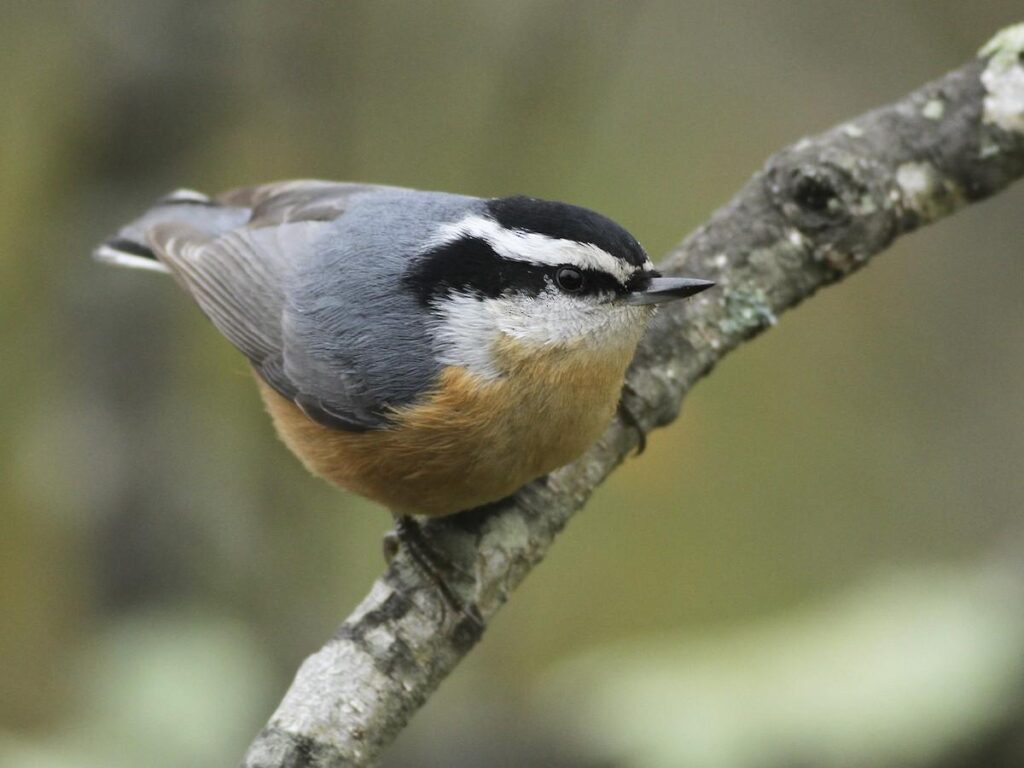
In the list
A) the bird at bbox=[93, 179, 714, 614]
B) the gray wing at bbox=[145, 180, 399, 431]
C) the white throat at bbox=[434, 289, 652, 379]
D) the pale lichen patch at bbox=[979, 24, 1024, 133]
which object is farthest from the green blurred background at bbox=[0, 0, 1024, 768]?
the pale lichen patch at bbox=[979, 24, 1024, 133]

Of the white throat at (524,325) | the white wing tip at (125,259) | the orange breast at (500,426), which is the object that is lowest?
the orange breast at (500,426)

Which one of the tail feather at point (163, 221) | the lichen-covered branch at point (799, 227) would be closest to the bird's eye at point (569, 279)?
the lichen-covered branch at point (799, 227)

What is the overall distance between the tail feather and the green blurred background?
41 cm

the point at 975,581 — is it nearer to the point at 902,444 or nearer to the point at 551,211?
the point at 551,211

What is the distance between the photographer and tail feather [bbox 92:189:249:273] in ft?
12.5

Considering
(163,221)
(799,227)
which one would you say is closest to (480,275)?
(799,227)

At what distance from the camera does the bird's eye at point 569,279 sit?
2697 millimetres

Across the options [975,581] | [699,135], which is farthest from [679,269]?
[699,135]

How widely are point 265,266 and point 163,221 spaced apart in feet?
1.95

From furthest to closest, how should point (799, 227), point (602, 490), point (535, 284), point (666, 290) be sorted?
point (602, 490)
point (799, 227)
point (535, 284)
point (666, 290)

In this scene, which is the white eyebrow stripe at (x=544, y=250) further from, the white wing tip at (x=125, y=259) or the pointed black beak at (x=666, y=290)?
the white wing tip at (x=125, y=259)

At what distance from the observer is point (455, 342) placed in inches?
112

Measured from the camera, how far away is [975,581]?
3.43 metres

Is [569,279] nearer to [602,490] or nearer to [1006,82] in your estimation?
[1006,82]
